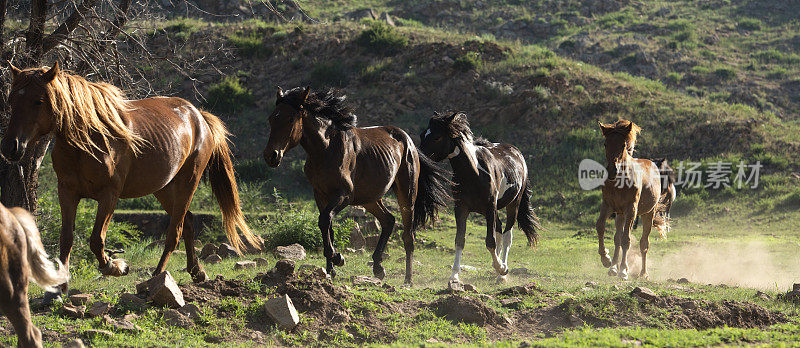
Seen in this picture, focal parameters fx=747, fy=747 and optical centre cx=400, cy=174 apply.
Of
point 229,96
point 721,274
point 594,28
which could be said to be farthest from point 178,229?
point 594,28

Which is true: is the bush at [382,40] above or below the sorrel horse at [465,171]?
above

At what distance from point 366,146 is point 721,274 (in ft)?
24.2

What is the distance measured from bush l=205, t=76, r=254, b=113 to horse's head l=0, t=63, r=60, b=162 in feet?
63.4

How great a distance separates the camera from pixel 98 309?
6.28 m

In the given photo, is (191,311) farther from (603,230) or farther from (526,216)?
(603,230)

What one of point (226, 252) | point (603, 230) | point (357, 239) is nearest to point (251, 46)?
point (357, 239)

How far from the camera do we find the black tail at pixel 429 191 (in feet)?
33.0

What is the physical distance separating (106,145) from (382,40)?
2283cm

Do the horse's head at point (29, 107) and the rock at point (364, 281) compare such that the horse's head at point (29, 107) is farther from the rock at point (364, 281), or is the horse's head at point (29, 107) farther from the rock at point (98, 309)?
the rock at point (364, 281)

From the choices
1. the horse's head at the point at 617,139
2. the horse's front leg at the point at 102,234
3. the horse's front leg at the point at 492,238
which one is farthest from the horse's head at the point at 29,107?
the horse's head at the point at 617,139

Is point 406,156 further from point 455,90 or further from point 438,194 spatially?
point 455,90

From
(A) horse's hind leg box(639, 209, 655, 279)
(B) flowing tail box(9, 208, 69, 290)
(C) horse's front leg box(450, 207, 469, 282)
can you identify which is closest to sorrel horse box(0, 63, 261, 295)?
(B) flowing tail box(9, 208, 69, 290)

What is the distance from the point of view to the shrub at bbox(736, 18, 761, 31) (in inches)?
1545

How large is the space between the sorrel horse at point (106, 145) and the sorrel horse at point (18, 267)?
98 centimetres
